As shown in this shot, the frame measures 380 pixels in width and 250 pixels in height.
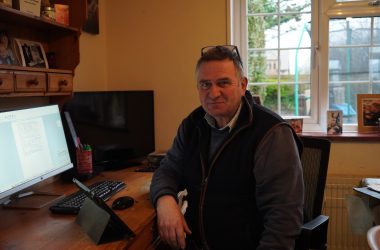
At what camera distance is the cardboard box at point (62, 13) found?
187cm

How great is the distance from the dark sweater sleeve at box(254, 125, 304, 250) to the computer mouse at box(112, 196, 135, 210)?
21.1 inches

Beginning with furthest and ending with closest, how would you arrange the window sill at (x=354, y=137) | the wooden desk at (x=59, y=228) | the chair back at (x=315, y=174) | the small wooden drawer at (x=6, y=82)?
the window sill at (x=354, y=137) < the chair back at (x=315, y=174) < the small wooden drawer at (x=6, y=82) < the wooden desk at (x=59, y=228)

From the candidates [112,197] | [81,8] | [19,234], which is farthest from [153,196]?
[81,8]

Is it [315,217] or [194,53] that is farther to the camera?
[194,53]

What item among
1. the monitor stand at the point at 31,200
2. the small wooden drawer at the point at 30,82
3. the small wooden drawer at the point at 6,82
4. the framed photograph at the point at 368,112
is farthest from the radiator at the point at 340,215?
the small wooden drawer at the point at 6,82

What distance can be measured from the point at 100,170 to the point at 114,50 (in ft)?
3.38

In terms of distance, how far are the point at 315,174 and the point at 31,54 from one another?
1.42 m

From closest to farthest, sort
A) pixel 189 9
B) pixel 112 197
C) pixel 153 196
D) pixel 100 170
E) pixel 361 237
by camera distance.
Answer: pixel 153 196
pixel 112 197
pixel 100 170
pixel 361 237
pixel 189 9

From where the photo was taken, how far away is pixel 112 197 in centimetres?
172

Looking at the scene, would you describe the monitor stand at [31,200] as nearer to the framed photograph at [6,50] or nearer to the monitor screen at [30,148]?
the monitor screen at [30,148]

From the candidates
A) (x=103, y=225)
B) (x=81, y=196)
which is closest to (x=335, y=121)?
(x=81, y=196)

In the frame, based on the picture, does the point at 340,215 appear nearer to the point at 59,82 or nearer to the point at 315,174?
the point at 315,174

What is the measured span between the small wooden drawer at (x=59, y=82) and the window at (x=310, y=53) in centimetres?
132

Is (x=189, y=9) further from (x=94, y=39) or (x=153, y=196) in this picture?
(x=153, y=196)
